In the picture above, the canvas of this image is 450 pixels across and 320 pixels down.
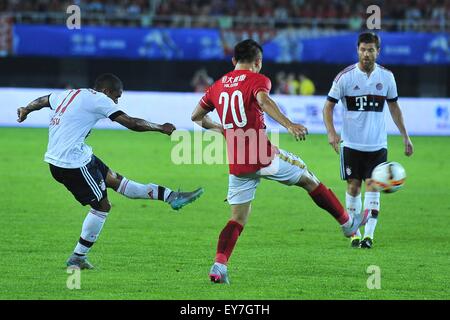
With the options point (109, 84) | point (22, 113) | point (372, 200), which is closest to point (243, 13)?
point (372, 200)

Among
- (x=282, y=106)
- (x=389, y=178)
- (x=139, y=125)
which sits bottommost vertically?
(x=389, y=178)

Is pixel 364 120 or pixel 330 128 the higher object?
pixel 364 120

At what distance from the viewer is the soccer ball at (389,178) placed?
33.8 feet

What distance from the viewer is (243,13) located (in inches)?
1447

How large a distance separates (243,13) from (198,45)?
3048mm

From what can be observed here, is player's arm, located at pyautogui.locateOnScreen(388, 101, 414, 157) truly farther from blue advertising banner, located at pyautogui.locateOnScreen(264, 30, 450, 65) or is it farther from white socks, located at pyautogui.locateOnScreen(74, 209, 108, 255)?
blue advertising banner, located at pyautogui.locateOnScreen(264, 30, 450, 65)

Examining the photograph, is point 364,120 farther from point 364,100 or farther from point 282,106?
point 282,106

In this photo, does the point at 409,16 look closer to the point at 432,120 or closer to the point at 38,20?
the point at 432,120

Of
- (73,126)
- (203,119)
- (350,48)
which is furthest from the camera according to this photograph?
(350,48)

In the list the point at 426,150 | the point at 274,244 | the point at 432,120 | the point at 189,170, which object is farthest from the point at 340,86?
the point at 432,120

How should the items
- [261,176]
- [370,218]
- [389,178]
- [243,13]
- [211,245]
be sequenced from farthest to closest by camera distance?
[243,13], [370,218], [211,245], [389,178], [261,176]

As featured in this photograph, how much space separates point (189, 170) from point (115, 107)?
11.5m

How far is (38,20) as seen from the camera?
35.1m

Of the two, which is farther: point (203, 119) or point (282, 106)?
point (282, 106)
